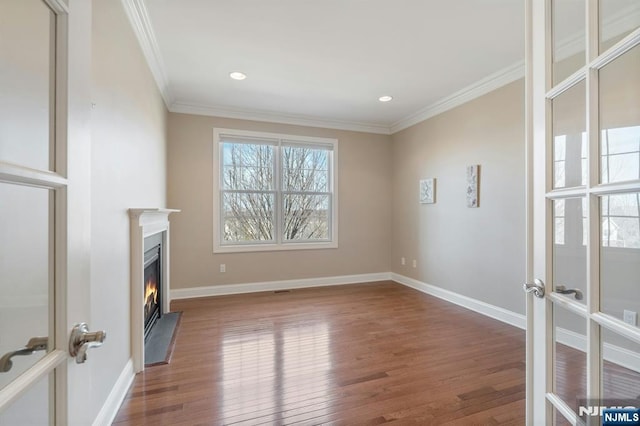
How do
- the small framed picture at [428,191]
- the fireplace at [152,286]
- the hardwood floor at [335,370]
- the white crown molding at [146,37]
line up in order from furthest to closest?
the small framed picture at [428,191], the fireplace at [152,286], the white crown molding at [146,37], the hardwood floor at [335,370]

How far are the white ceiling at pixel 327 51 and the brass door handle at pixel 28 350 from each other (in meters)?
2.28

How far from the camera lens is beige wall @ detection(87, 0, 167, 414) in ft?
4.86

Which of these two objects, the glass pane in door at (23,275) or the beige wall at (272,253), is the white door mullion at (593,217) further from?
the beige wall at (272,253)

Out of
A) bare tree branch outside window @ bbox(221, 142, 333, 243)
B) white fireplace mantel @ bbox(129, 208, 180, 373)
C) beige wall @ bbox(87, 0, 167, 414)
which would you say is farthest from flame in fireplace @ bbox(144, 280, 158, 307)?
bare tree branch outside window @ bbox(221, 142, 333, 243)

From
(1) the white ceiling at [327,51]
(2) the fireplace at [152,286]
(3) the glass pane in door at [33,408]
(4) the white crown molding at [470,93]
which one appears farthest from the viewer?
(4) the white crown molding at [470,93]

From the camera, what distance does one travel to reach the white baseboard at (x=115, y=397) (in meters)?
1.55

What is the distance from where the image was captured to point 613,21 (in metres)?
0.87

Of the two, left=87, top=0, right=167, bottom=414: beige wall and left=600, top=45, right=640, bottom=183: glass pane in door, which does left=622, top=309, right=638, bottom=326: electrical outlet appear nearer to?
left=600, top=45, right=640, bottom=183: glass pane in door

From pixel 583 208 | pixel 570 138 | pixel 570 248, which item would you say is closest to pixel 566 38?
pixel 570 138

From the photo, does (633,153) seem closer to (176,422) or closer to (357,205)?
(176,422)

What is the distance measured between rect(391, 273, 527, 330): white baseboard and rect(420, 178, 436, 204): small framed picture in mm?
1271

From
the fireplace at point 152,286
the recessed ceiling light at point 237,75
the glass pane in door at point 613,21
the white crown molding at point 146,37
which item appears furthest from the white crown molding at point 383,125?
the glass pane in door at point 613,21

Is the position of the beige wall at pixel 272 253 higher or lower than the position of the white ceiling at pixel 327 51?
lower

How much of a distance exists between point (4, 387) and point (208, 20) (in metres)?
2.56
